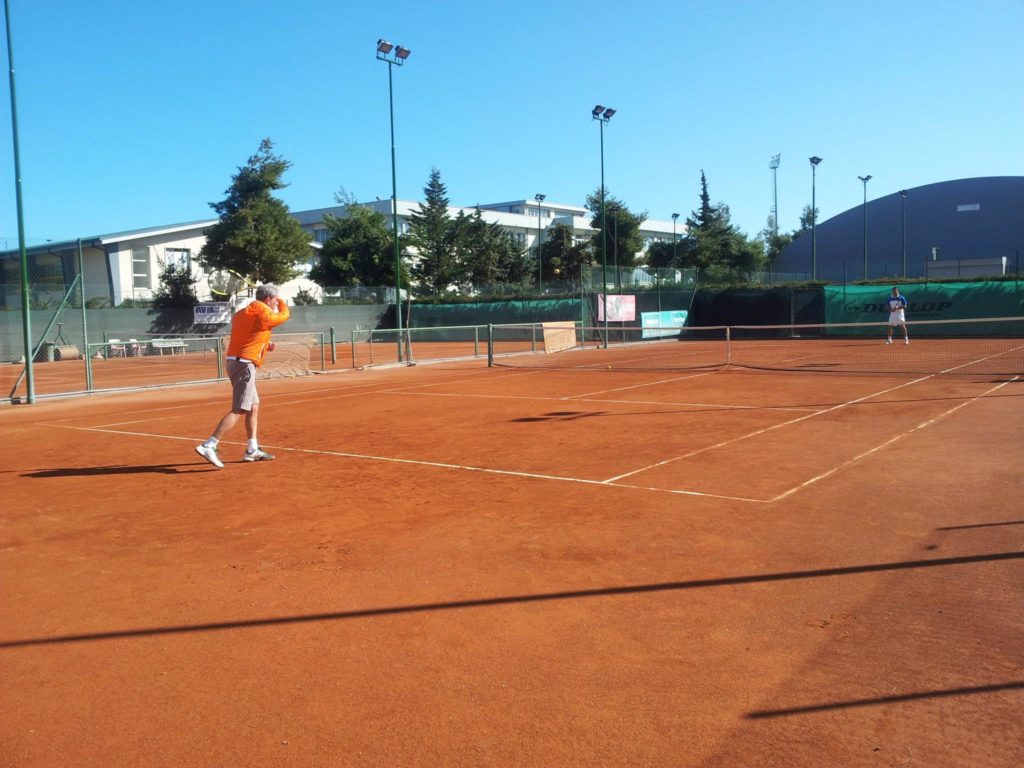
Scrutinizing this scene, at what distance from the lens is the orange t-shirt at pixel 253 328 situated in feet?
27.9

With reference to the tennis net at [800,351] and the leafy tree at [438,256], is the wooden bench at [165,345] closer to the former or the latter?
the tennis net at [800,351]

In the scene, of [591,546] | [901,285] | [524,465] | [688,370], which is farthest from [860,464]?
[901,285]

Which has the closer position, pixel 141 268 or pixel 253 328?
pixel 253 328

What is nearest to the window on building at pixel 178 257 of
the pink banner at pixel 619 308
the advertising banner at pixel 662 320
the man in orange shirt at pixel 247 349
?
the pink banner at pixel 619 308

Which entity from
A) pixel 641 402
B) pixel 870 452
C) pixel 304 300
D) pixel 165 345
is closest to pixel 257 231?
pixel 304 300

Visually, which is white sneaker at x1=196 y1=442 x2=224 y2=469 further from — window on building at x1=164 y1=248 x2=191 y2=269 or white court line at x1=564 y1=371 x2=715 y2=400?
window on building at x1=164 y1=248 x2=191 y2=269

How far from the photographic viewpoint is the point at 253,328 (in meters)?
8.55

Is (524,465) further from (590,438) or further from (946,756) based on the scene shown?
(946,756)

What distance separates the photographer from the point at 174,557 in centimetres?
546

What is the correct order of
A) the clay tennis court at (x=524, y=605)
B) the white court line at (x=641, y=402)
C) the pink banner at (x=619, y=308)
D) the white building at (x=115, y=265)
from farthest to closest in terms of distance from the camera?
1. the pink banner at (x=619, y=308)
2. the white building at (x=115, y=265)
3. the white court line at (x=641, y=402)
4. the clay tennis court at (x=524, y=605)

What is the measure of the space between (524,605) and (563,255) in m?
62.7

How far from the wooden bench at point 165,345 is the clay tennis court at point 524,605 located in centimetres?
2604

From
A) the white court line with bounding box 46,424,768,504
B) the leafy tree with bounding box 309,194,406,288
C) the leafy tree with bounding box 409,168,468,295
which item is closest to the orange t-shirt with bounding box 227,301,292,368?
the white court line with bounding box 46,424,768,504

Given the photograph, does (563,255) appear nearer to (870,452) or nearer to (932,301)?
(932,301)
